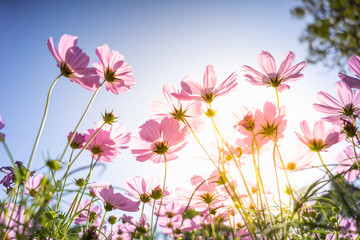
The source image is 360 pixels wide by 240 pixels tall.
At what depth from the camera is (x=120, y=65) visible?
0.85 m

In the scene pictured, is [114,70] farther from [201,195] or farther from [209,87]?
[201,195]

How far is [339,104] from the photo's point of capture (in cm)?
75

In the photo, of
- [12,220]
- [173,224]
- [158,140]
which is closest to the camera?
[12,220]

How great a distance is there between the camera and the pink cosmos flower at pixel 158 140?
0.72m

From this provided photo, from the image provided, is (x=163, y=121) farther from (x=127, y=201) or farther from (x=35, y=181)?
(x=35, y=181)

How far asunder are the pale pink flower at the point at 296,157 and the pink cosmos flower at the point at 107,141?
1.84ft

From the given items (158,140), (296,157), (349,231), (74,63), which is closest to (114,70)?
(74,63)

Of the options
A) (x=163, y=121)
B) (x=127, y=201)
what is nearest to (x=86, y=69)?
(x=163, y=121)

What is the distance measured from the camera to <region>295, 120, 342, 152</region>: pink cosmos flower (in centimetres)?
72

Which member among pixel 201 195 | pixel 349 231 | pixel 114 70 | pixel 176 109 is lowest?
pixel 349 231

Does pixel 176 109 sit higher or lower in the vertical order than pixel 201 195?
higher

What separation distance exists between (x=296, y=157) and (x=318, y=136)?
9 cm

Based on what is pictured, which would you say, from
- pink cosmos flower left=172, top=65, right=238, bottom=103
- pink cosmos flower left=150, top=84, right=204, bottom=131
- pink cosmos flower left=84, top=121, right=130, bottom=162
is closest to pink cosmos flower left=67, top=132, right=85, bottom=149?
pink cosmos flower left=84, top=121, right=130, bottom=162

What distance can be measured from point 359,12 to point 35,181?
21.3 ft
